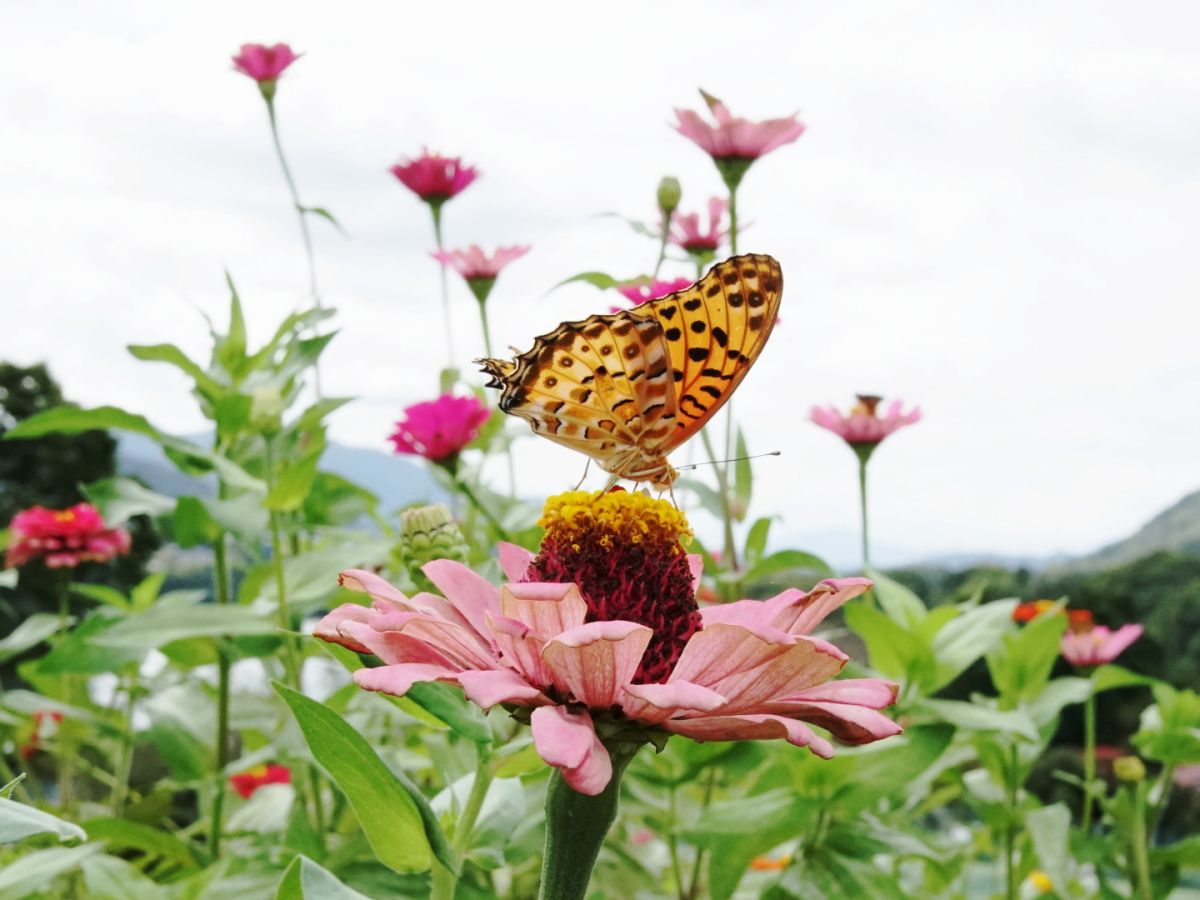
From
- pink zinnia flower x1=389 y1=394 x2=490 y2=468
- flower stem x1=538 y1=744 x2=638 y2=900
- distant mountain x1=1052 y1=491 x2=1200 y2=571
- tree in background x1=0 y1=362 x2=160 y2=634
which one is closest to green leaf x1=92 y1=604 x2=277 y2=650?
pink zinnia flower x1=389 y1=394 x2=490 y2=468

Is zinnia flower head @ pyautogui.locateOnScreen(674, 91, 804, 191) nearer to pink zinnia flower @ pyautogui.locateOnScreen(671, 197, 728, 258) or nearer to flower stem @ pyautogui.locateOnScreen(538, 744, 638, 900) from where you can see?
pink zinnia flower @ pyautogui.locateOnScreen(671, 197, 728, 258)

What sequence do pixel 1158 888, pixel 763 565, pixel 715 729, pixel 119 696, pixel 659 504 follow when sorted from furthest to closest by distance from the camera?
1. pixel 119 696
2. pixel 1158 888
3. pixel 763 565
4. pixel 659 504
5. pixel 715 729

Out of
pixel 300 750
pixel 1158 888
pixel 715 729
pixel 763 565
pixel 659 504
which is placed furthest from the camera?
pixel 1158 888

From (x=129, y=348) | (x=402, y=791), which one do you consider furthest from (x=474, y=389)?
(x=402, y=791)

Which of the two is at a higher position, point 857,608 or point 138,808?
point 857,608

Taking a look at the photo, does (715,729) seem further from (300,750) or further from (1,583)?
(1,583)

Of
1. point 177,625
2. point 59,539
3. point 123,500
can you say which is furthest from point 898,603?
point 59,539

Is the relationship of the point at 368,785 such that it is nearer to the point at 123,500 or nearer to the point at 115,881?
the point at 115,881
